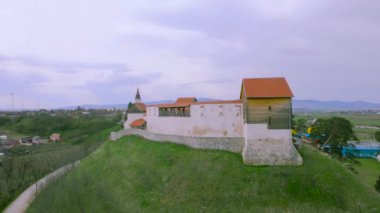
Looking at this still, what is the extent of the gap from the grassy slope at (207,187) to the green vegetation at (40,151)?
8785 mm

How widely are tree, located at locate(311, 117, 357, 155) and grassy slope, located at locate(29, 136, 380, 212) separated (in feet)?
27.1

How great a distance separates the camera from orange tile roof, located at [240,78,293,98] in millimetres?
19953

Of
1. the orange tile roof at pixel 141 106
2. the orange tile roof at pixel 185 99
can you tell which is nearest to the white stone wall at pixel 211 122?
the orange tile roof at pixel 185 99

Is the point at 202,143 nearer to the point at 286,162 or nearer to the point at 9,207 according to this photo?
the point at 286,162

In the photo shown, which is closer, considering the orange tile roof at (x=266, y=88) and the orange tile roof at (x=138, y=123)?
the orange tile roof at (x=266, y=88)

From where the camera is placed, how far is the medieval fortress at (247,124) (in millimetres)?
19656

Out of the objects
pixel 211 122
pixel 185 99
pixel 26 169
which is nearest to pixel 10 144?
pixel 26 169

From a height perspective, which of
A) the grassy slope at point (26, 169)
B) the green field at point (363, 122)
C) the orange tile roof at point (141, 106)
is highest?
the orange tile roof at point (141, 106)

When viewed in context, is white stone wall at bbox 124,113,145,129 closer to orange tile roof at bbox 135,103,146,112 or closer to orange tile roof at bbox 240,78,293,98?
orange tile roof at bbox 135,103,146,112

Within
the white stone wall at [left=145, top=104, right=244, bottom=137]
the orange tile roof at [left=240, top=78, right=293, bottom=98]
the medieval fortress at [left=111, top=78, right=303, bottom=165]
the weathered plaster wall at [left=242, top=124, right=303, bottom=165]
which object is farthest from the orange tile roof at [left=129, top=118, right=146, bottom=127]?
the weathered plaster wall at [left=242, top=124, right=303, bottom=165]

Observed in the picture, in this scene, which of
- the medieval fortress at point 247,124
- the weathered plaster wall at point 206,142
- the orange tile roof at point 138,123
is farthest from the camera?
the orange tile roof at point 138,123

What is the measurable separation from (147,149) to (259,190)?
1294 cm

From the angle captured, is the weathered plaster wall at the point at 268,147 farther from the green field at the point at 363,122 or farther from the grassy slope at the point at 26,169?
the green field at the point at 363,122

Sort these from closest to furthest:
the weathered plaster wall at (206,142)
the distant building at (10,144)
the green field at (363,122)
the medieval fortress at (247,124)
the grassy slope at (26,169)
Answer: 1. the medieval fortress at (247,124)
2. the weathered plaster wall at (206,142)
3. the grassy slope at (26,169)
4. the distant building at (10,144)
5. the green field at (363,122)
